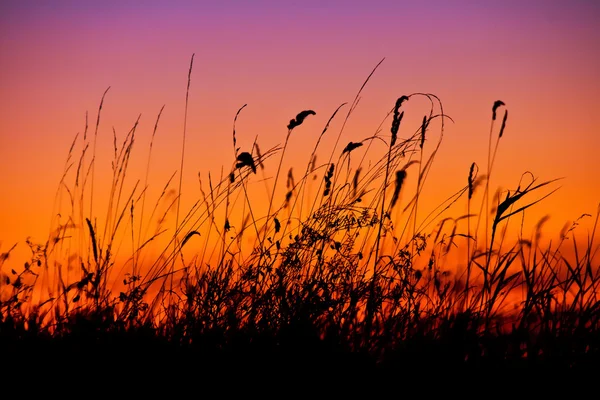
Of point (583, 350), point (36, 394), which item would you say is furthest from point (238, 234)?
point (583, 350)

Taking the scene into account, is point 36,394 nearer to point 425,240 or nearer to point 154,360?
point 154,360

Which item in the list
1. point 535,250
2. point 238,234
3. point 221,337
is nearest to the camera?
point 221,337

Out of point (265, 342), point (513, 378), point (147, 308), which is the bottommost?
point (513, 378)

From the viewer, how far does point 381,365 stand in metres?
2.42

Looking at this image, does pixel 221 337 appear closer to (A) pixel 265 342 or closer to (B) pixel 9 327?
(A) pixel 265 342

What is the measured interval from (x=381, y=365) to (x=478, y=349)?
0.35m

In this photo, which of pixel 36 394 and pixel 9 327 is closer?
pixel 36 394

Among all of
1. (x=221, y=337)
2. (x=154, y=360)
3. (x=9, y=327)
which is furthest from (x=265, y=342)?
(x=9, y=327)

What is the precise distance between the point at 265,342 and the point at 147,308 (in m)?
0.58

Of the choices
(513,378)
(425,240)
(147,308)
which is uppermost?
(425,240)

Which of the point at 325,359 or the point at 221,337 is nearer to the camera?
the point at 325,359

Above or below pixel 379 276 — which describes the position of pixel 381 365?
below

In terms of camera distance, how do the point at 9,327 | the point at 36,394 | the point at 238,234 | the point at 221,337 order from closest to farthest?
the point at 36,394 < the point at 221,337 < the point at 9,327 < the point at 238,234

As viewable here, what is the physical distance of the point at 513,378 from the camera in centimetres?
229
